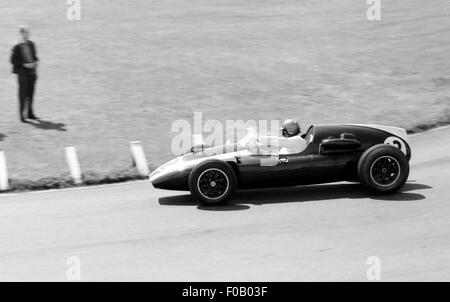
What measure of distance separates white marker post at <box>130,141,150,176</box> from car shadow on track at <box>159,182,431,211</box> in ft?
5.49

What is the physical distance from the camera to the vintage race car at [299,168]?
9781mm

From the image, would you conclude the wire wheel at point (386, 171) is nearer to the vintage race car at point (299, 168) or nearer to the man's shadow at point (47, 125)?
the vintage race car at point (299, 168)

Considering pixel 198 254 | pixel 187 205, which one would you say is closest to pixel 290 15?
pixel 187 205

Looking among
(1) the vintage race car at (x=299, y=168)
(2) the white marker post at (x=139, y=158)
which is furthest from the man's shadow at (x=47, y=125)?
(1) the vintage race car at (x=299, y=168)

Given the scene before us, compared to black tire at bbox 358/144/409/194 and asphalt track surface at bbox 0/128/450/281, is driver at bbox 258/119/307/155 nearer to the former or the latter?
asphalt track surface at bbox 0/128/450/281

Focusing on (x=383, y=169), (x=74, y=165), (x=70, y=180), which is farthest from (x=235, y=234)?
(x=74, y=165)

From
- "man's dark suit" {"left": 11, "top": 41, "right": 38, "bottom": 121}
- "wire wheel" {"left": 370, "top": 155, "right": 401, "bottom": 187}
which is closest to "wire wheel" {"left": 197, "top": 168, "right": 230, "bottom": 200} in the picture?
"wire wheel" {"left": 370, "top": 155, "right": 401, "bottom": 187}

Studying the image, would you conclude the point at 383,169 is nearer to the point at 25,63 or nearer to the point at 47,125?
the point at 47,125

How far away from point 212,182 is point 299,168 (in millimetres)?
1128

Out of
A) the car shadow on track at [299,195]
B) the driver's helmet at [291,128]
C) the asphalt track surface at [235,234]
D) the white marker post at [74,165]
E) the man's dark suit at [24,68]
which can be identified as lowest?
the asphalt track surface at [235,234]

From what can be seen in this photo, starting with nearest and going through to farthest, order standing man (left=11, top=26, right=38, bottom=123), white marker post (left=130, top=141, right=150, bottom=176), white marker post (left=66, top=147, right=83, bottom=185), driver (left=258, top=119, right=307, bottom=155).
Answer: driver (left=258, top=119, right=307, bottom=155), white marker post (left=66, top=147, right=83, bottom=185), white marker post (left=130, top=141, right=150, bottom=176), standing man (left=11, top=26, right=38, bottom=123)

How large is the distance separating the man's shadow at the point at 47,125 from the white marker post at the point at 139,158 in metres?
2.45

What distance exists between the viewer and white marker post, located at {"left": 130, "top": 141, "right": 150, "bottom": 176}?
40.0 feet

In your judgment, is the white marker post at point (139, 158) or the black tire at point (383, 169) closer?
the black tire at point (383, 169)
